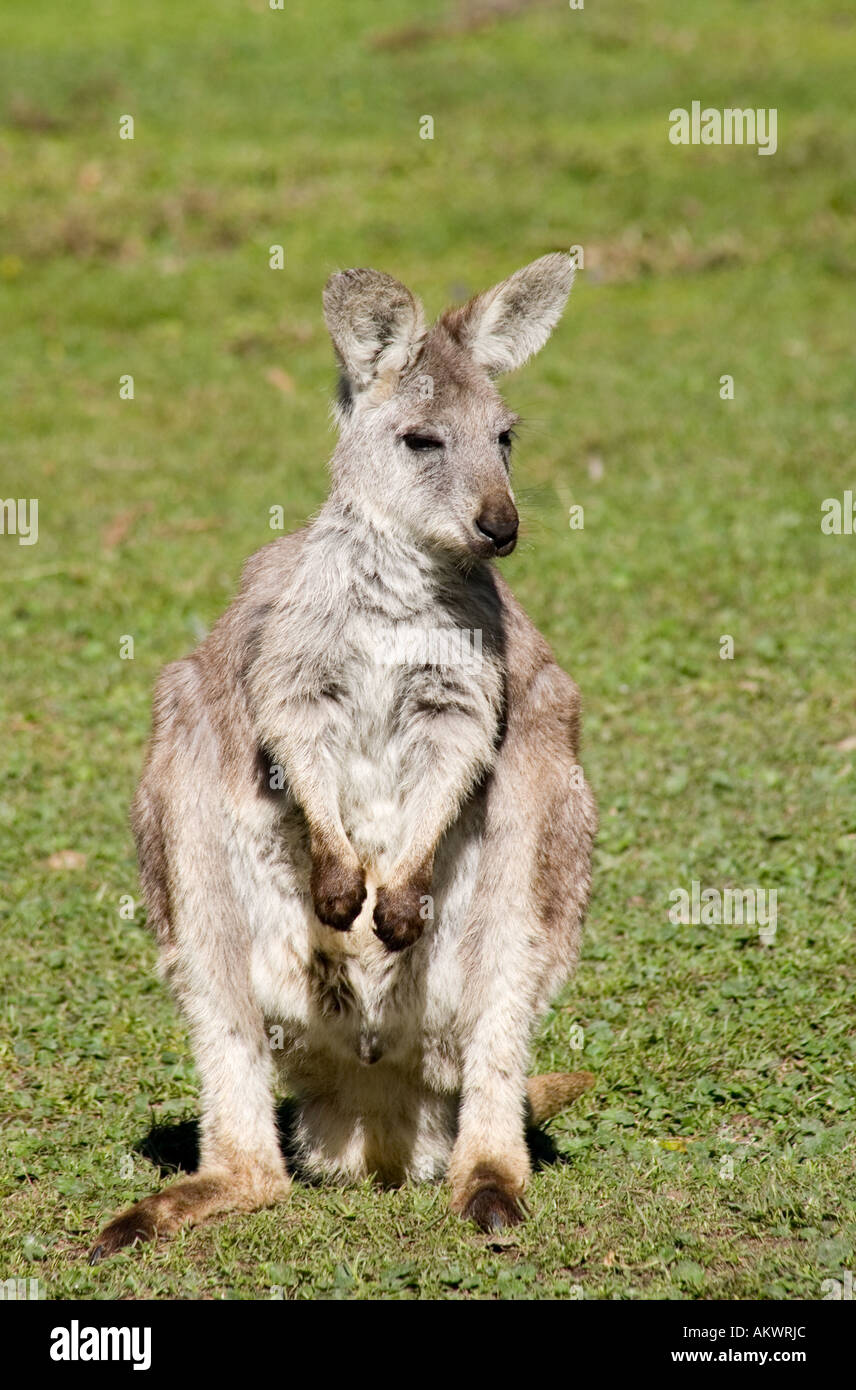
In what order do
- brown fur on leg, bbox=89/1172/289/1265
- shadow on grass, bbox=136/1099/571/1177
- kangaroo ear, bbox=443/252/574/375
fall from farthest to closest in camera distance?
shadow on grass, bbox=136/1099/571/1177 < kangaroo ear, bbox=443/252/574/375 < brown fur on leg, bbox=89/1172/289/1265

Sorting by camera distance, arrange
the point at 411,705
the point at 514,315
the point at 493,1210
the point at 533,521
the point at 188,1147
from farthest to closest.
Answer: the point at 533,521, the point at 188,1147, the point at 514,315, the point at 411,705, the point at 493,1210

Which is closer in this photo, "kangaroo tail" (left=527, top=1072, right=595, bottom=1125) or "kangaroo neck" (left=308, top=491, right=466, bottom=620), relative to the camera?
"kangaroo neck" (left=308, top=491, right=466, bottom=620)

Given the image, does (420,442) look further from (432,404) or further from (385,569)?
(385,569)

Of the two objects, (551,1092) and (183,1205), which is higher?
(551,1092)

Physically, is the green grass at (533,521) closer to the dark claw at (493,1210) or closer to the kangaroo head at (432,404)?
the dark claw at (493,1210)

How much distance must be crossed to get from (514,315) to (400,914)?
143 centimetres

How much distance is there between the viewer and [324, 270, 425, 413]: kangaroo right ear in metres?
3.71

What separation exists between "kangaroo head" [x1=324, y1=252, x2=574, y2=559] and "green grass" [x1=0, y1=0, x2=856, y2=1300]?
62 cm

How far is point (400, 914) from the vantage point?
3.61m

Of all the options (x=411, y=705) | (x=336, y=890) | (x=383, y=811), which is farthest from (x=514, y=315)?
(x=336, y=890)

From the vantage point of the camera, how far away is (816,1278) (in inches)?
131

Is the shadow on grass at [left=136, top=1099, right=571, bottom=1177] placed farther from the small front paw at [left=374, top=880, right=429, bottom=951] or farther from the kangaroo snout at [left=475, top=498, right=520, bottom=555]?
the kangaroo snout at [left=475, top=498, right=520, bottom=555]

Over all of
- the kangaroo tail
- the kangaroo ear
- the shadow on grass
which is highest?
the kangaroo ear

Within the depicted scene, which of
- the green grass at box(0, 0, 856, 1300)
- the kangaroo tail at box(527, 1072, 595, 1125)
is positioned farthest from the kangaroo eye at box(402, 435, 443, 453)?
the kangaroo tail at box(527, 1072, 595, 1125)
